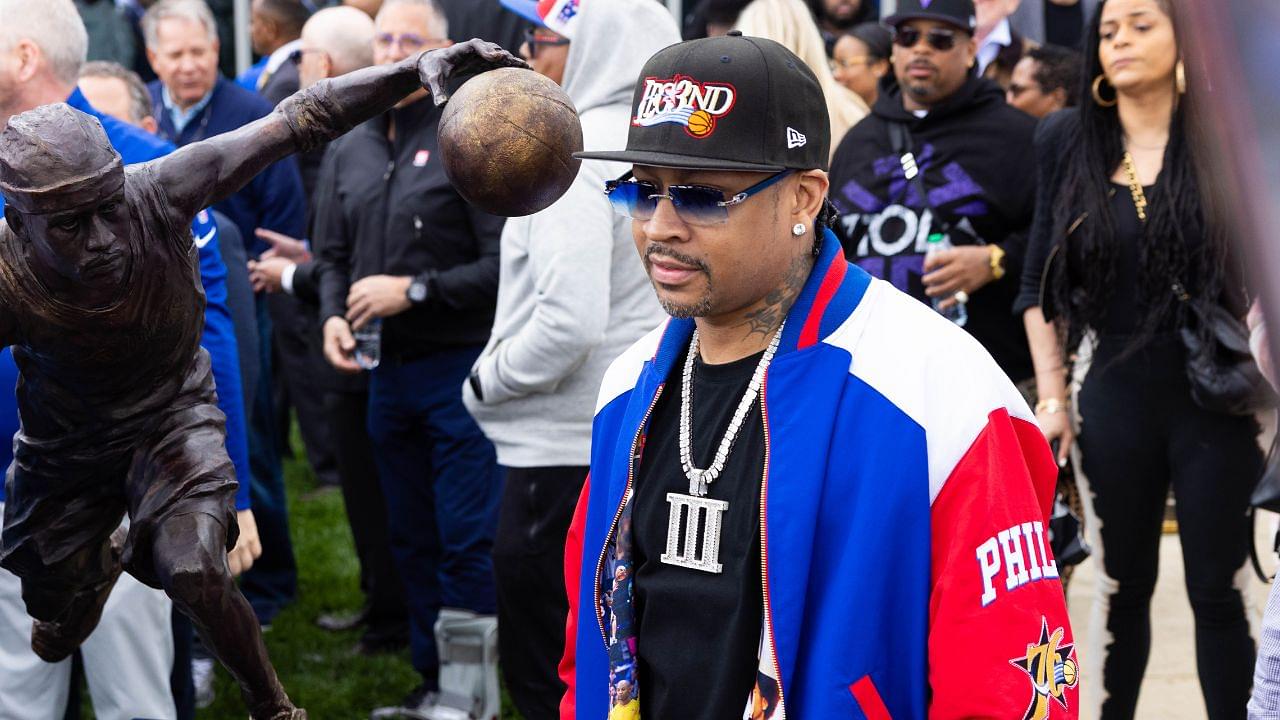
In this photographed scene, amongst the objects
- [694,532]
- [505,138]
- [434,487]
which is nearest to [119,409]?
[505,138]

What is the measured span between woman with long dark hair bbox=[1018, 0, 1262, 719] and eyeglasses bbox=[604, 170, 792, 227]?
2.24 metres

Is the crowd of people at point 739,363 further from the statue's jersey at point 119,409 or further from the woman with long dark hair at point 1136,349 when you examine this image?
the statue's jersey at point 119,409

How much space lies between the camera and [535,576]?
4.57m

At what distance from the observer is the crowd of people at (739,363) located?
2287 mm

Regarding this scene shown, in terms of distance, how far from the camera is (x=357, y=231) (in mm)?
5887

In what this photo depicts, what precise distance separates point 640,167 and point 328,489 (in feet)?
23.8

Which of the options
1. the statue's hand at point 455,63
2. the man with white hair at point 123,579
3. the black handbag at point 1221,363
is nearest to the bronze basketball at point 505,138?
the statue's hand at point 455,63

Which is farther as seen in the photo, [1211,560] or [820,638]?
[1211,560]

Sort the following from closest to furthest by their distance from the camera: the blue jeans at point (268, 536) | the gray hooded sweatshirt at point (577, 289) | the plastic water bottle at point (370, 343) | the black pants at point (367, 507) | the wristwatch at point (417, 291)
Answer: the gray hooded sweatshirt at point (577, 289)
the wristwatch at point (417, 291)
the plastic water bottle at point (370, 343)
the black pants at point (367, 507)
the blue jeans at point (268, 536)

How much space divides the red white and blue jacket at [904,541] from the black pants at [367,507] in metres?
4.26

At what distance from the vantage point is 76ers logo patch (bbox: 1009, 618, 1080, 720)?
2230 mm

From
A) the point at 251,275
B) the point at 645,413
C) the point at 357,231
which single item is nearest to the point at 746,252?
the point at 645,413

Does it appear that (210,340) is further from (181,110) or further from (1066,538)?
(181,110)

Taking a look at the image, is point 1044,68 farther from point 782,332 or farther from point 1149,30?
point 782,332
